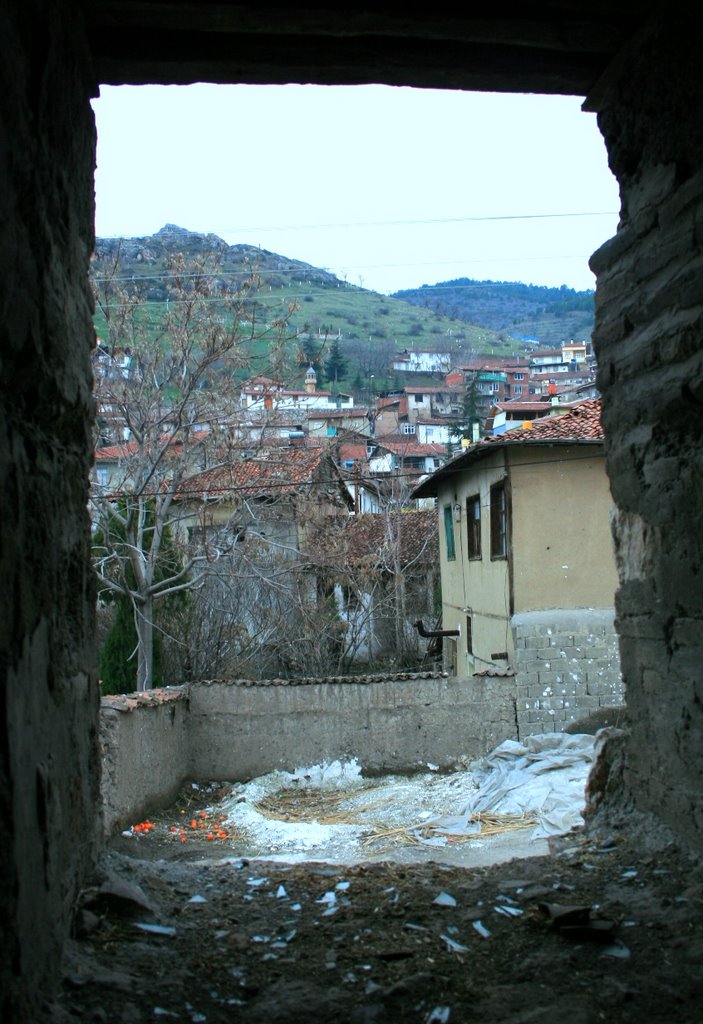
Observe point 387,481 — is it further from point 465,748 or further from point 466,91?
point 466,91

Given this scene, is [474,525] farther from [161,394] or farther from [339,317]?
[339,317]

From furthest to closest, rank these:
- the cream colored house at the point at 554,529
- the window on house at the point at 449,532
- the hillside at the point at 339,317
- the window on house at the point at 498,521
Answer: the window on house at the point at 449,532
the hillside at the point at 339,317
the window on house at the point at 498,521
the cream colored house at the point at 554,529

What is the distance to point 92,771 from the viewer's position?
3.13m

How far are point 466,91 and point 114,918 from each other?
125 inches

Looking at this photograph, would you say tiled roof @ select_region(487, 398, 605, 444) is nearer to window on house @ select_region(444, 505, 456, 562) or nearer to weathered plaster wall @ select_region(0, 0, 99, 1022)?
window on house @ select_region(444, 505, 456, 562)

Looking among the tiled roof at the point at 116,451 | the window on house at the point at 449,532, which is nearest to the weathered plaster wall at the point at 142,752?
the tiled roof at the point at 116,451

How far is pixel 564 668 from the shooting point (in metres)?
13.2

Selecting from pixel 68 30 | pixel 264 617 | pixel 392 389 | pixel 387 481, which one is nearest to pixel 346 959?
pixel 68 30

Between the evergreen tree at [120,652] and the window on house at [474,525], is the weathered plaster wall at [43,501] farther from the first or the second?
the evergreen tree at [120,652]

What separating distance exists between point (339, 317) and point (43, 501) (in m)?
86.0

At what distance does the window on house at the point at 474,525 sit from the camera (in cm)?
1586

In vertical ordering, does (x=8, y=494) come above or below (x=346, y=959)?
above

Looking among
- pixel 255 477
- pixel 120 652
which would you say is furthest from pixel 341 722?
pixel 120 652

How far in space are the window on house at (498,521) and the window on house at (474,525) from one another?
906 millimetres
